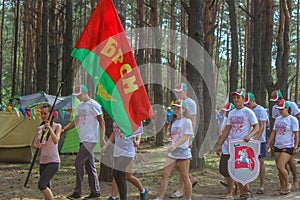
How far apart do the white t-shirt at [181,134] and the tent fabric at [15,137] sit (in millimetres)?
6974

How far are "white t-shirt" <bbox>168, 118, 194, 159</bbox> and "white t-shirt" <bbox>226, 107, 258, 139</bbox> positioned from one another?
1.02 meters

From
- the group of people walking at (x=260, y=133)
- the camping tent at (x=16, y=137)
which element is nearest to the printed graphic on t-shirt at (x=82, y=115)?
the group of people walking at (x=260, y=133)

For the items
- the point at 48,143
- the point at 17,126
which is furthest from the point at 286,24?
the point at 48,143

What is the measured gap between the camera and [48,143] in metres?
6.99

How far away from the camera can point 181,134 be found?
770cm

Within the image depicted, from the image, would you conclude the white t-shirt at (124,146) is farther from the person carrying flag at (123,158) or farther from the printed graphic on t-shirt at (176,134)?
the printed graphic on t-shirt at (176,134)

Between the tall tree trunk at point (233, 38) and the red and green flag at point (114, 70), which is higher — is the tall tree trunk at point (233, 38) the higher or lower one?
the higher one

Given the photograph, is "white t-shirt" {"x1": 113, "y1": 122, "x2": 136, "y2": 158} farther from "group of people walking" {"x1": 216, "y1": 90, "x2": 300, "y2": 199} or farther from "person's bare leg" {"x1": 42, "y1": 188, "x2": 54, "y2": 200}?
"group of people walking" {"x1": 216, "y1": 90, "x2": 300, "y2": 199}

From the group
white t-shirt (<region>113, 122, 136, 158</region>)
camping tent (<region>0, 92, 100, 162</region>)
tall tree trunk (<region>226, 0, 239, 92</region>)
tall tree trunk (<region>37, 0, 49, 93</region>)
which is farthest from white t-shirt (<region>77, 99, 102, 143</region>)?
tall tree trunk (<region>37, 0, 49, 93</region>)

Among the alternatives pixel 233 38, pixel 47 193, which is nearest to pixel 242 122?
pixel 47 193

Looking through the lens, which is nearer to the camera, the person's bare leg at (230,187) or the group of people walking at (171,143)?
the group of people walking at (171,143)

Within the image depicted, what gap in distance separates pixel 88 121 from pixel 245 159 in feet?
9.20

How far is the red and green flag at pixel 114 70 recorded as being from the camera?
6984 millimetres

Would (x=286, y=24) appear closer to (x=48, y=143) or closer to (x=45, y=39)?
(x=45, y=39)
